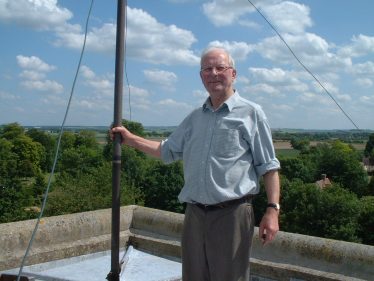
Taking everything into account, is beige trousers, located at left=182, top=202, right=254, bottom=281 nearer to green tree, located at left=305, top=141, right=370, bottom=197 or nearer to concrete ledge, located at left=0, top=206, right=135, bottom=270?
concrete ledge, located at left=0, top=206, right=135, bottom=270

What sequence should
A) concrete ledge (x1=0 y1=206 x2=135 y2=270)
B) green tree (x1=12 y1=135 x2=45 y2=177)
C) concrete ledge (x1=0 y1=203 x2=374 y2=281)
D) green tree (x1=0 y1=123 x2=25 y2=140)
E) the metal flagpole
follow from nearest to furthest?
1. the metal flagpole
2. concrete ledge (x1=0 y1=203 x2=374 y2=281)
3. concrete ledge (x1=0 y1=206 x2=135 y2=270)
4. green tree (x1=12 y1=135 x2=45 y2=177)
5. green tree (x1=0 y1=123 x2=25 y2=140)

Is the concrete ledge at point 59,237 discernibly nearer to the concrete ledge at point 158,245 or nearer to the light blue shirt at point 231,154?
the concrete ledge at point 158,245

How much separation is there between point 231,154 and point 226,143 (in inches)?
2.7

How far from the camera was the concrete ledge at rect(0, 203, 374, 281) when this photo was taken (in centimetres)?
368

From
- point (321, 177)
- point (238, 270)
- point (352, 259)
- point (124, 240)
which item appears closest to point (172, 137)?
point (238, 270)

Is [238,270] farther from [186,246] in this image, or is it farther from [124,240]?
[124,240]

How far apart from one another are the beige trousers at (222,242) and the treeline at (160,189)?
64.4ft

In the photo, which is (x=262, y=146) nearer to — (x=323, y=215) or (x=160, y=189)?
(x=323, y=215)

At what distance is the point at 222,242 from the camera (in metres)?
2.80

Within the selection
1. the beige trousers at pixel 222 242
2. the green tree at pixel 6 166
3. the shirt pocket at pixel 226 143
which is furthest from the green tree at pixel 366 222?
the shirt pocket at pixel 226 143

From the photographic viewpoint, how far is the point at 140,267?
397cm

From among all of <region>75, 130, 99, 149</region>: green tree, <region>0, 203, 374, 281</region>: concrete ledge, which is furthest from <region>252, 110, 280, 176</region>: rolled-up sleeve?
<region>75, 130, 99, 149</region>: green tree

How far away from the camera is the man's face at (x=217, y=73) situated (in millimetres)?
2801

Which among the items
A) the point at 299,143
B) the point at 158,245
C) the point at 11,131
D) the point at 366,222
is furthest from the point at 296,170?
the point at 158,245
